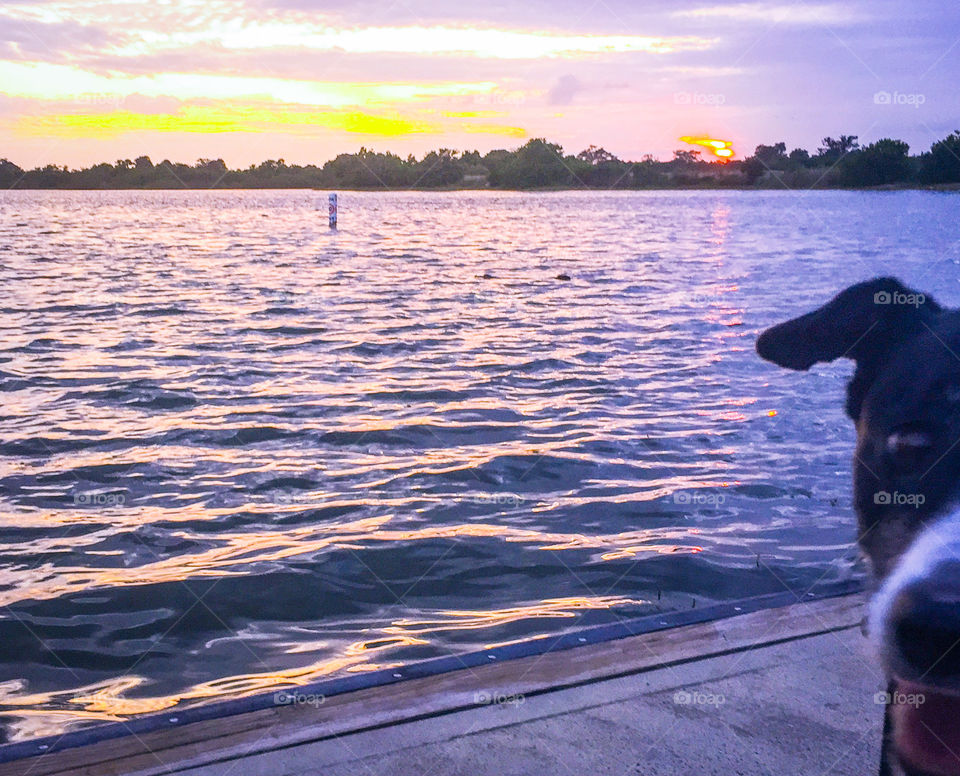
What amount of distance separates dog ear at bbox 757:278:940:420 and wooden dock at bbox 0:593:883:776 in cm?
176

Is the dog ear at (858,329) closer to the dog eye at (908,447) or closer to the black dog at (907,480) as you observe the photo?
the black dog at (907,480)

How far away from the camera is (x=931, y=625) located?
160 centimetres

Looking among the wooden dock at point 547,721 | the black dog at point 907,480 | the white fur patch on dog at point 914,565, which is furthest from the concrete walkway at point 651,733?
the white fur patch on dog at point 914,565

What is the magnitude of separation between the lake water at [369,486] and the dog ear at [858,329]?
168 mm

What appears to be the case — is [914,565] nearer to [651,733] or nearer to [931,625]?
[931,625]

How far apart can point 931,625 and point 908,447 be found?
0.45m

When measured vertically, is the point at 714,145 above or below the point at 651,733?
above

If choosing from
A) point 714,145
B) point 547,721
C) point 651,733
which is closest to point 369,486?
point 547,721

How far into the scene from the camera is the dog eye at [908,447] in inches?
75.8

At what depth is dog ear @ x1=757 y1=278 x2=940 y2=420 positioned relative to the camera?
2.19m

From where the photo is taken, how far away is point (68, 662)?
574cm

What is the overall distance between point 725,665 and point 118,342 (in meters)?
13.7

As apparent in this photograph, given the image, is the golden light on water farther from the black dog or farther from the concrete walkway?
the concrete walkway

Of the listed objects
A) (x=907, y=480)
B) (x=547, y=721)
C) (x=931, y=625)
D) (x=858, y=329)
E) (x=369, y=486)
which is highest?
(x=858, y=329)
